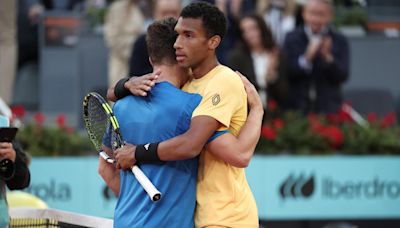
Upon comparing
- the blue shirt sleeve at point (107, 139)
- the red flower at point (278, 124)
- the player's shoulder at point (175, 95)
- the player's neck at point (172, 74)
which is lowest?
the red flower at point (278, 124)

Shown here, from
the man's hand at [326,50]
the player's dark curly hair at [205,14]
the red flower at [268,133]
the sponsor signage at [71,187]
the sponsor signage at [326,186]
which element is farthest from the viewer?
the man's hand at [326,50]

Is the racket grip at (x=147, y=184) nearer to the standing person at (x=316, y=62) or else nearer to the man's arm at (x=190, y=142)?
the man's arm at (x=190, y=142)

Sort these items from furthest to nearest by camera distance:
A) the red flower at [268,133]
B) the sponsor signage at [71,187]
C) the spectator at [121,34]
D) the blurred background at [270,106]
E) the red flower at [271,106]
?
the spectator at [121,34] < the red flower at [271,106] < the red flower at [268,133] < the blurred background at [270,106] < the sponsor signage at [71,187]

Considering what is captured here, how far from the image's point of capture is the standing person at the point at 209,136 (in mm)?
4887

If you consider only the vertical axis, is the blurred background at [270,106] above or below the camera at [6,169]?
below

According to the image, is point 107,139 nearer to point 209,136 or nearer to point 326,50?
point 209,136

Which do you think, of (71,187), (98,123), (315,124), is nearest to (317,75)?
(315,124)

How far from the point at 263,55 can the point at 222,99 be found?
6.01 metres

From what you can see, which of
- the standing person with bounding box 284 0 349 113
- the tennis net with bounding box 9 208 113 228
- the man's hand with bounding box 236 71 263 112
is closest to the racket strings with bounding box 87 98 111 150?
the tennis net with bounding box 9 208 113 228

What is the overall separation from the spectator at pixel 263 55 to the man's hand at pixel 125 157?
5753 mm

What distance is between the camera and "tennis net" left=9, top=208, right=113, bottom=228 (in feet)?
18.0

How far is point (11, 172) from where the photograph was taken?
5734 millimetres

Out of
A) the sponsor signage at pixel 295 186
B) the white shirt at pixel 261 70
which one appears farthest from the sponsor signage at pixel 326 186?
the white shirt at pixel 261 70

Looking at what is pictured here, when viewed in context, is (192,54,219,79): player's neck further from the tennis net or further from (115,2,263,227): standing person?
the tennis net
